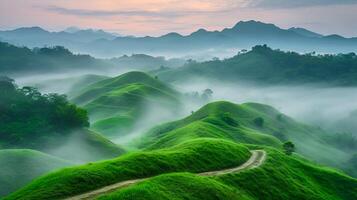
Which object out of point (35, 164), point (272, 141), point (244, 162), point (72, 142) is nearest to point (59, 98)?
point (72, 142)

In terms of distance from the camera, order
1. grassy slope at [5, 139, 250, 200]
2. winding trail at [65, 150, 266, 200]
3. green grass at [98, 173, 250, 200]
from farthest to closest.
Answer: grassy slope at [5, 139, 250, 200] < winding trail at [65, 150, 266, 200] < green grass at [98, 173, 250, 200]

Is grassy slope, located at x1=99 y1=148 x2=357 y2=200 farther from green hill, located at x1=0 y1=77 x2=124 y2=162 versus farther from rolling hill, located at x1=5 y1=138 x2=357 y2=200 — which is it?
green hill, located at x1=0 y1=77 x2=124 y2=162

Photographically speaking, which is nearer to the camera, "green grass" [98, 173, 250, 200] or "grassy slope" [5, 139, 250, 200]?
"green grass" [98, 173, 250, 200]

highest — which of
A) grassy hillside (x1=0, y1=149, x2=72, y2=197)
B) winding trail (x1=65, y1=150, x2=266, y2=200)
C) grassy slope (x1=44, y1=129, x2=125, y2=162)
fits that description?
winding trail (x1=65, y1=150, x2=266, y2=200)

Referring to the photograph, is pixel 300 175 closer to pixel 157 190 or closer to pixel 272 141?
pixel 157 190

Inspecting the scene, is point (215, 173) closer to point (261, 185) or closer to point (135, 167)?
point (261, 185)

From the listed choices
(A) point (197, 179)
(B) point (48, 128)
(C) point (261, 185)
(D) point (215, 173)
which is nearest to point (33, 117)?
(B) point (48, 128)

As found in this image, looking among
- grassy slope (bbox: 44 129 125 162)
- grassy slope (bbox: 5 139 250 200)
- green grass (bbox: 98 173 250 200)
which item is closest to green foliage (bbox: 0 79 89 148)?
grassy slope (bbox: 44 129 125 162)

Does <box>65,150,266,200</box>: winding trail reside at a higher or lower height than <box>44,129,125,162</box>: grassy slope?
higher
